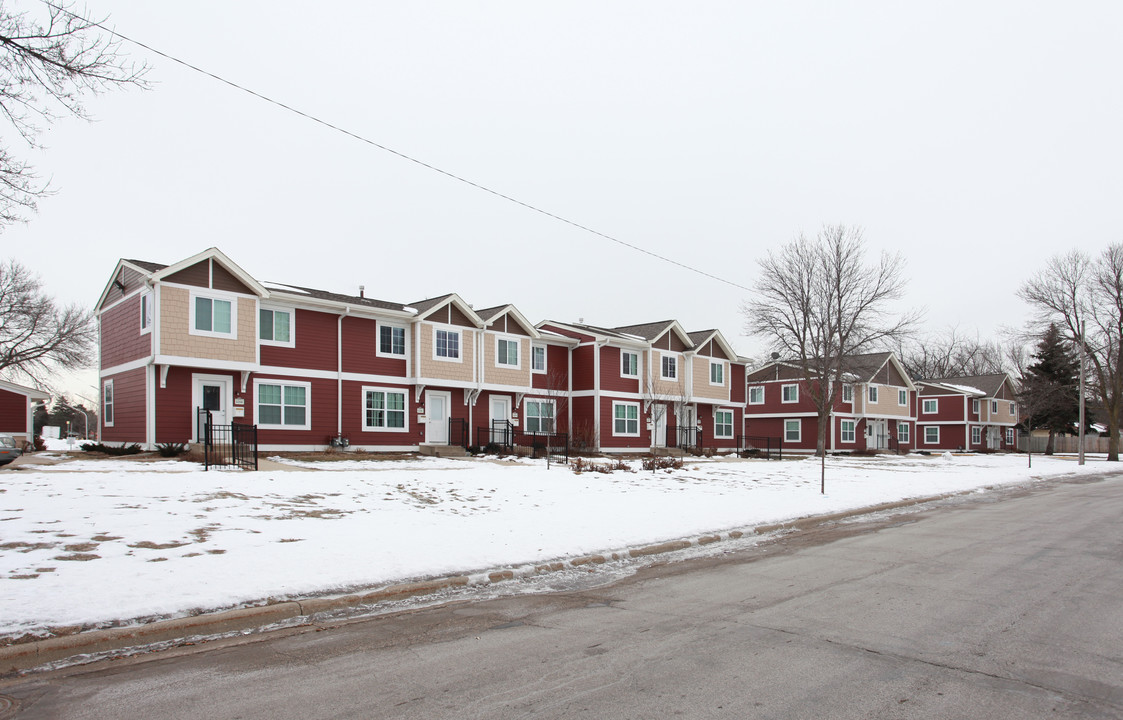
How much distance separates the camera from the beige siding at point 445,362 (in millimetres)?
30469

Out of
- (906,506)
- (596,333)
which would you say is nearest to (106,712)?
(906,506)

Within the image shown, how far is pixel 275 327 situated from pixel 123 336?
5170 millimetres

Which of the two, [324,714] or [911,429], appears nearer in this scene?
[324,714]

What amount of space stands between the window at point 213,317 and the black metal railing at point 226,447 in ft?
8.58

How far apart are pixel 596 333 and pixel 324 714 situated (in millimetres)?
33536

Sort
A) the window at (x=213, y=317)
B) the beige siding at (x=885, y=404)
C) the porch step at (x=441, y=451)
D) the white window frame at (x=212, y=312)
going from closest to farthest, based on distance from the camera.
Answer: the white window frame at (x=212, y=312) → the window at (x=213, y=317) → the porch step at (x=441, y=451) → the beige siding at (x=885, y=404)

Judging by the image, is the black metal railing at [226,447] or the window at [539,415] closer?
the black metal railing at [226,447]

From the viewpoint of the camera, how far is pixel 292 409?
27.1 m

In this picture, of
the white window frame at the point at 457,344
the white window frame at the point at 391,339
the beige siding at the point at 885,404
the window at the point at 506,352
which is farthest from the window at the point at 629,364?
the beige siding at the point at 885,404

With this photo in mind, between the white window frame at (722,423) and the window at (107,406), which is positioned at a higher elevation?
the window at (107,406)

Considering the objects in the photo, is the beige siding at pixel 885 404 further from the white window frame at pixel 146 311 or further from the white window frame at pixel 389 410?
the white window frame at pixel 146 311

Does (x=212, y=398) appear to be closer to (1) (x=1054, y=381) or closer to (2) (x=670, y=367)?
(2) (x=670, y=367)

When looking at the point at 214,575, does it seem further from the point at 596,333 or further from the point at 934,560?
the point at 596,333

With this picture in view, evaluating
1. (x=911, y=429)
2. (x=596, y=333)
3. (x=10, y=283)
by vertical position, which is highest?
(x=10, y=283)
